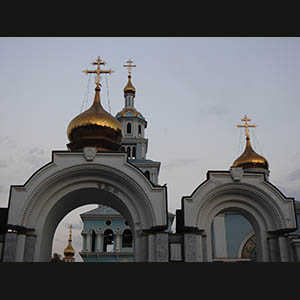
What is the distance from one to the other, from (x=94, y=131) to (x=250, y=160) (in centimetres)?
890

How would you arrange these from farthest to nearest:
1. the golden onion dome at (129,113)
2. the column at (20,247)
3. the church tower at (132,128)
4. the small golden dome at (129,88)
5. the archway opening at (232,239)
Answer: the small golden dome at (129,88), the golden onion dome at (129,113), the church tower at (132,128), the archway opening at (232,239), the column at (20,247)

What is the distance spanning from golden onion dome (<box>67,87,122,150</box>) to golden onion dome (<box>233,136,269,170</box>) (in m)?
7.58

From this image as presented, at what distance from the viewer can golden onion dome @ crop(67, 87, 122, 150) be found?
14.7 metres

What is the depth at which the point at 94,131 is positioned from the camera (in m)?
14.8

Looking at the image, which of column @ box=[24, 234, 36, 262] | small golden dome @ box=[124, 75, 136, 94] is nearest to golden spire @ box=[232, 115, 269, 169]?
column @ box=[24, 234, 36, 262]

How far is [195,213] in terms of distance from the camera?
40.8 ft

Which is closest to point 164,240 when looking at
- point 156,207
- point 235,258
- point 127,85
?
point 156,207

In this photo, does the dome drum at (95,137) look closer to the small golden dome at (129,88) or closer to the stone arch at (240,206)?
the stone arch at (240,206)

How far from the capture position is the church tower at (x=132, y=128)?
31.3 meters

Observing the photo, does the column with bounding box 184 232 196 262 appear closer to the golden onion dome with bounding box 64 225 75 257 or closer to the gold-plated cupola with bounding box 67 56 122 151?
the gold-plated cupola with bounding box 67 56 122 151

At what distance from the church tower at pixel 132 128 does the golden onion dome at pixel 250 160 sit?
Answer: 32.2ft

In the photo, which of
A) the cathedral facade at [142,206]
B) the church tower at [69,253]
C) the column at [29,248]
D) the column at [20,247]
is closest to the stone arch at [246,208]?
the cathedral facade at [142,206]

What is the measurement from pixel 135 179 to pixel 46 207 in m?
2.89
